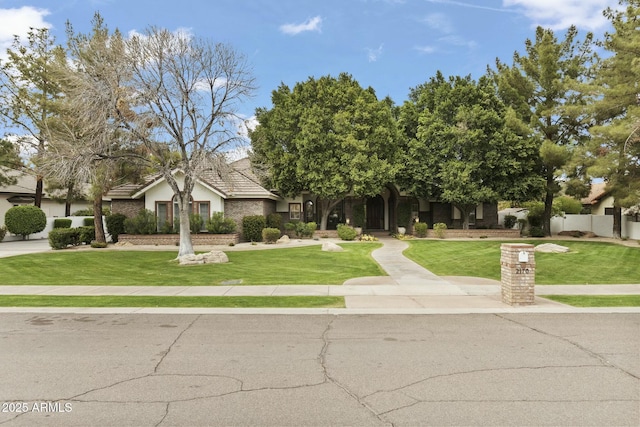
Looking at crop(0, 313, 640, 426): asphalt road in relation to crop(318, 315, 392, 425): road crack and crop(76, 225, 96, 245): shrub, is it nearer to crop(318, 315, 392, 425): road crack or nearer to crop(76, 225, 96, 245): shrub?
crop(318, 315, 392, 425): road crack

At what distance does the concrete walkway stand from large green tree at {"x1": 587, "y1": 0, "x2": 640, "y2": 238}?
9.60 m

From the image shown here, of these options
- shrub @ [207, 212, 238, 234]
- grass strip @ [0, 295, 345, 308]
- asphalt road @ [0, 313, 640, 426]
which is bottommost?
grass strip @ [0, 295, 345, 308]

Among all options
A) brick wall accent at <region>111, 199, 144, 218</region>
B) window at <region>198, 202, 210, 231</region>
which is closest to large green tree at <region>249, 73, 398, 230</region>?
window at <region>198, 202, 210, 231</region>

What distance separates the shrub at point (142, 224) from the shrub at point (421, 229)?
18.2 metres

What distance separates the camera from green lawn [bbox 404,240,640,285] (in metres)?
13.2

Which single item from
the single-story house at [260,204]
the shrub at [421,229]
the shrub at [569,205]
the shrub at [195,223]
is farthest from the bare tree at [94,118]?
the shrub at [569,205]

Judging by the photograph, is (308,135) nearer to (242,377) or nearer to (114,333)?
(114,333)

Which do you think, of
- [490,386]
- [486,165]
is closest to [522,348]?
[490,386]

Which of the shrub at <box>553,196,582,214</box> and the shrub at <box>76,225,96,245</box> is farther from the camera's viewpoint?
the shrub at <box>553,196,582,214</box>

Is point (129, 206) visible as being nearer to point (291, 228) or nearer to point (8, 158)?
point (8, 158)

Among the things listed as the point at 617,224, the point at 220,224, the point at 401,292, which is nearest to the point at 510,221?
the point at 617,224

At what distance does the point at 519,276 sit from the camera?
30.1ft

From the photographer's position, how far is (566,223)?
104 ft

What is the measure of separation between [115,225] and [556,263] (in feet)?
82.7
